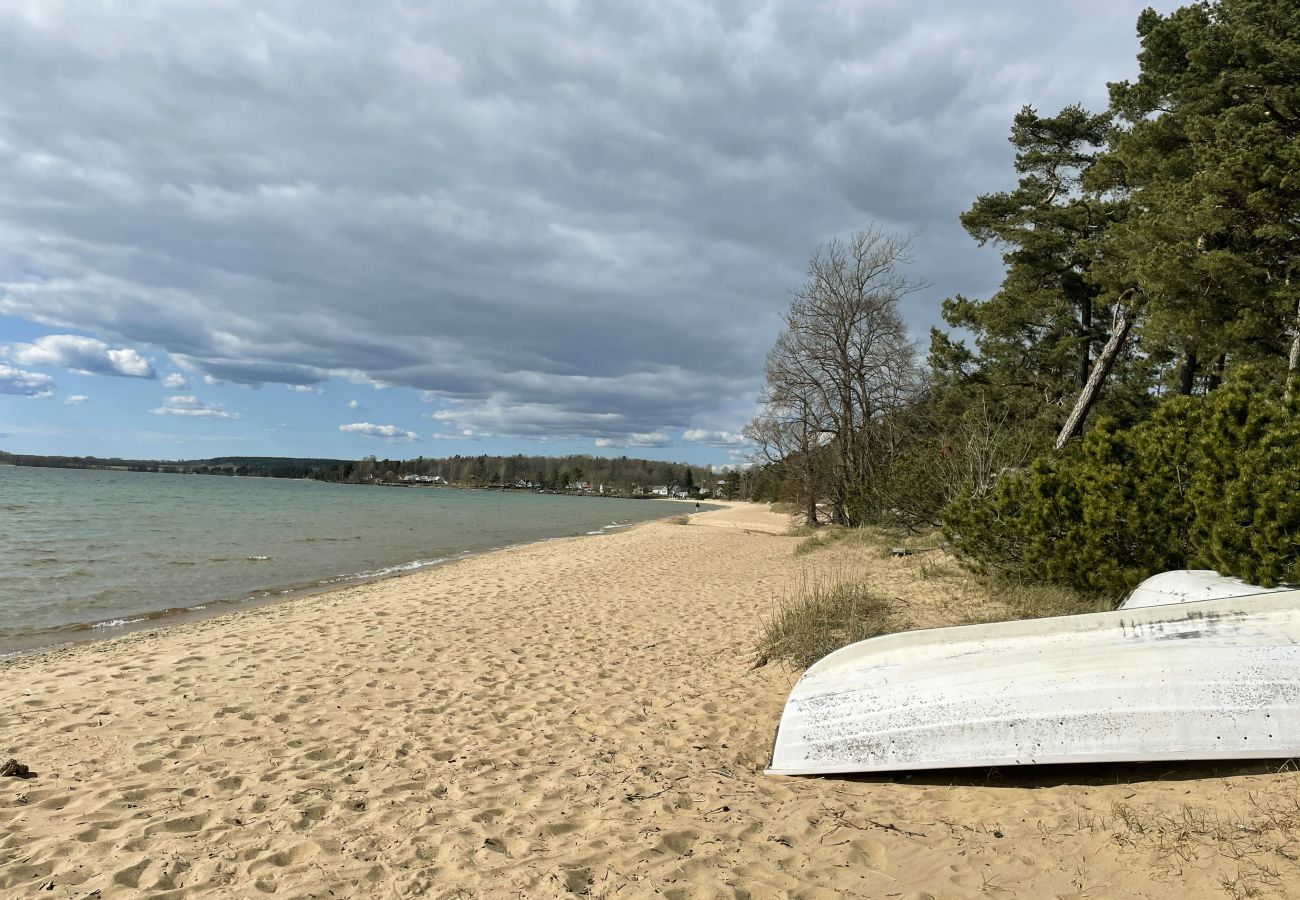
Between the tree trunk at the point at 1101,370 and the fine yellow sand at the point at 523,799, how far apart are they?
32.7 ft

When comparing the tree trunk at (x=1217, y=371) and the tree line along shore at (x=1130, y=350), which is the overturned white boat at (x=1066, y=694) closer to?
the tree line along shore at (x=1130, y=350)

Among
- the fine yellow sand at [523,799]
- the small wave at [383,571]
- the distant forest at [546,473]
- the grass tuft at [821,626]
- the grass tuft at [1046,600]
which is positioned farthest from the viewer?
the distant forest at [546,473]

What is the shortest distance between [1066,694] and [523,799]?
3196 millimetres

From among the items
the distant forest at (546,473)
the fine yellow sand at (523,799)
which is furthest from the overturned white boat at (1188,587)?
the distant forest at (546,473)

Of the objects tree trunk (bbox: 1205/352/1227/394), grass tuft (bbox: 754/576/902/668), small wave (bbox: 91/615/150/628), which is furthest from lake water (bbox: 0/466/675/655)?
tree trunk (bbox: 1205/352/1227/394)

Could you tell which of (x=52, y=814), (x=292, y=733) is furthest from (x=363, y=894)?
(x=292, y=733)

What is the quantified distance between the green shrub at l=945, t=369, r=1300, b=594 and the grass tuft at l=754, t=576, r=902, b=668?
2.09 metres

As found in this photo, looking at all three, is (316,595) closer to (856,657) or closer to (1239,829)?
(856,657)

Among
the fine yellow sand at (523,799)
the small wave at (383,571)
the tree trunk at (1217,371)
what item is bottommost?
the small wave at (383,571)

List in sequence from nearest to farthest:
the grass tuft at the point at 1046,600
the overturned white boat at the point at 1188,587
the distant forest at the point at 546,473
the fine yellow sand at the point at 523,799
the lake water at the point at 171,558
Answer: the fine yellow sand at the point at 523,799, the overturned white boat at the point at 1188,587, the grass tuft at the point at 1046,600, the lake water at the point at 171,558, the distant forest at the point at 546,473

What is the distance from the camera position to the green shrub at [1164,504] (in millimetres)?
5566

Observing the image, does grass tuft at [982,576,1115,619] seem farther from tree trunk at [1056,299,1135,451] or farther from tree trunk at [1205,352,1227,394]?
tree trunk at [1205,352,1227,394]

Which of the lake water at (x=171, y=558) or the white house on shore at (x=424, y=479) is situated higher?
the white house on shore at (x=424, y=479)

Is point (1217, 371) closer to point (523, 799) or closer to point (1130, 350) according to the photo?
point (1130, 350)
